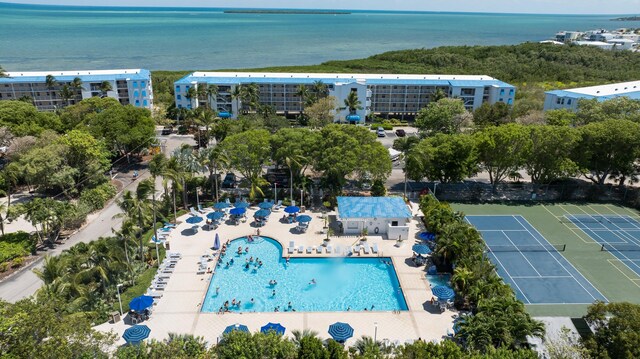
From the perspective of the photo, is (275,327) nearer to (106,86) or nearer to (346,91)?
(346,91)

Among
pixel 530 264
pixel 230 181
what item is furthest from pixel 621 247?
pixel 230 181

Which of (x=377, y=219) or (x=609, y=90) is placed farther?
(x=609, y=90)

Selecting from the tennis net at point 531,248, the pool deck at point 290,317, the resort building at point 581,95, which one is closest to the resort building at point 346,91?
the resort building at point 581,95

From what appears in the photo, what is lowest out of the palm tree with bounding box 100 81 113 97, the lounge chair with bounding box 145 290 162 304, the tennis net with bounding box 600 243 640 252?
the lounge chair with bounding box 145 290 162 304

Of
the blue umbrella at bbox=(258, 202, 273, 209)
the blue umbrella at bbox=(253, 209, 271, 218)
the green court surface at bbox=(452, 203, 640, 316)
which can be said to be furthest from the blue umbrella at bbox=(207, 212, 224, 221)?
the green court surface at bbox=(452, 203, 640, 316)

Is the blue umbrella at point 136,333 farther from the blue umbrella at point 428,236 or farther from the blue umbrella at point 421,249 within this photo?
the blue umbrella at point 428,236

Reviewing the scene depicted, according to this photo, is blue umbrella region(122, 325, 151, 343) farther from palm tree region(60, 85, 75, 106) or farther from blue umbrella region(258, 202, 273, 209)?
palm tree region(60, 85, 75, 106)
